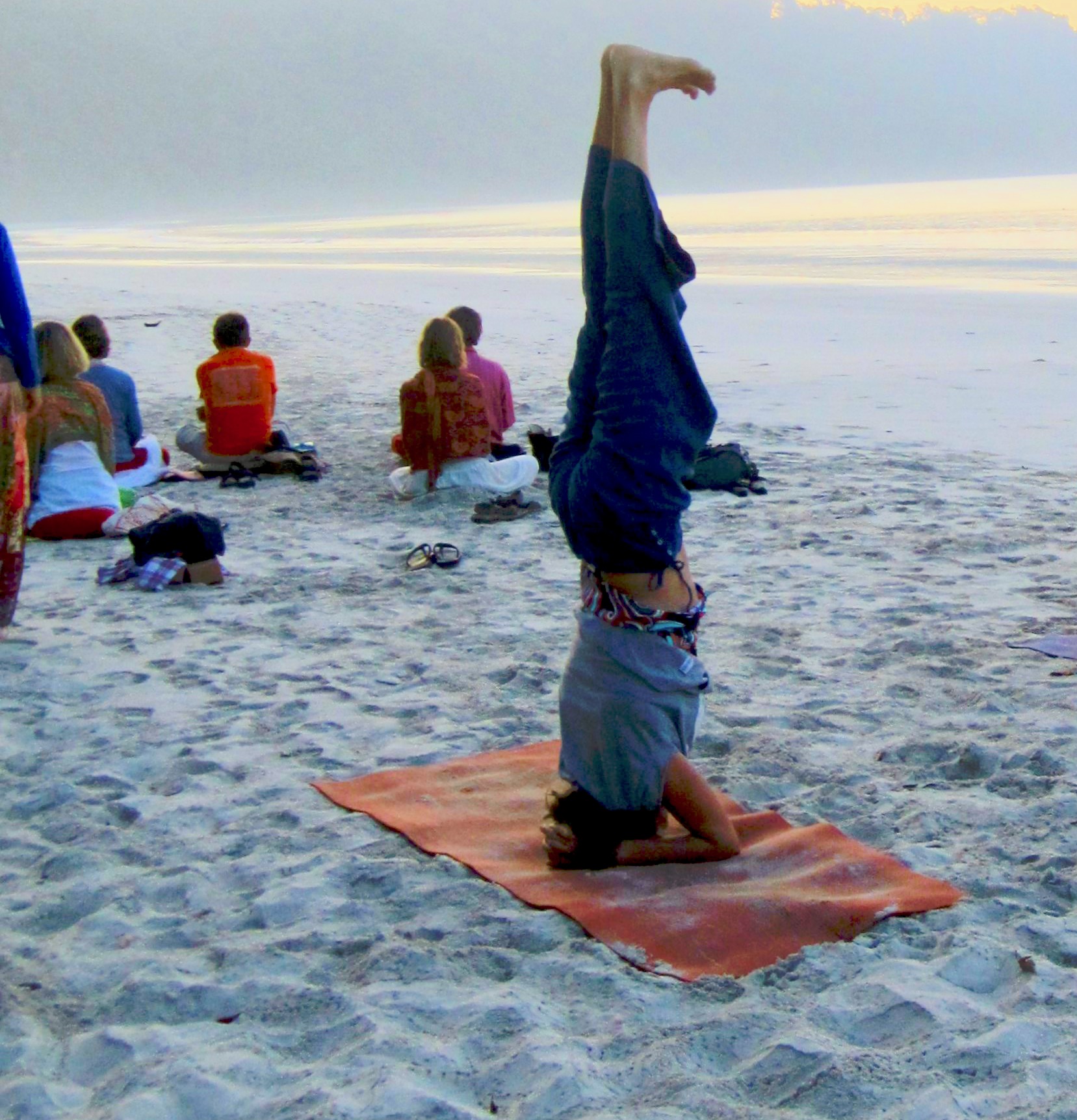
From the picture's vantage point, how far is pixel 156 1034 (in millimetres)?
2727

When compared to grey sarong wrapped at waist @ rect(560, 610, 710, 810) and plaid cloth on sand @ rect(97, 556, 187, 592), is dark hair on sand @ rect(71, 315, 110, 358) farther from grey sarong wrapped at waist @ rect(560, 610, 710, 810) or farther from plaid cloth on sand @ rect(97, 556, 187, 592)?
grey sarong wrapped at waist @ rect(560, 610, 710, 810)

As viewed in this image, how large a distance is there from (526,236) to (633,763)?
40714 millimetres

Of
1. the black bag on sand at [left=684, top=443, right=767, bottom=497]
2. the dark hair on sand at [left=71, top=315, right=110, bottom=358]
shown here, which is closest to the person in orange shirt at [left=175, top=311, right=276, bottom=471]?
the dark hair on sand at [left=71, top=315, right=110, bottom=358]

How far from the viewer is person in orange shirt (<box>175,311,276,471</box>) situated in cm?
796

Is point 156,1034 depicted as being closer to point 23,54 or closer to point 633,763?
point 633,763

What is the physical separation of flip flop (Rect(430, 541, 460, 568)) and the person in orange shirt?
2.15 metres

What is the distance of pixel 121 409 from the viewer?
773 cm

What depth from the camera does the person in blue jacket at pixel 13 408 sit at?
175 inches

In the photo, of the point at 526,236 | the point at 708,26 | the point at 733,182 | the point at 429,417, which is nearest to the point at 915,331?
the point at 429,417

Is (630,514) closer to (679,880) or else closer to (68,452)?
(679,880)

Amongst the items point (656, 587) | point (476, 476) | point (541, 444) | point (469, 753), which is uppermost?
point (656, 587)

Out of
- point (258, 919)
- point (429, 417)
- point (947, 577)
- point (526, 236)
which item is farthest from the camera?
point (526, 236)

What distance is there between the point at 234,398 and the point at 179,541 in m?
2.09

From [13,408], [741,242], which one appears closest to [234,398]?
[13,408]
